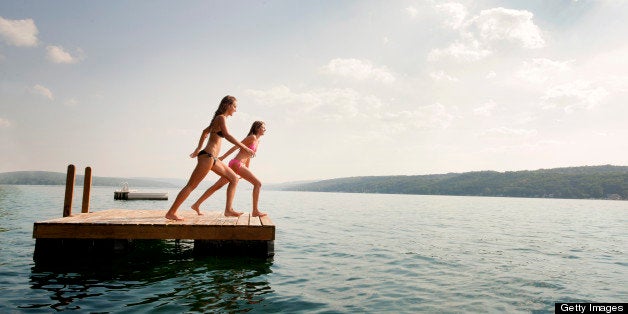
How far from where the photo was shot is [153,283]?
24.5ft

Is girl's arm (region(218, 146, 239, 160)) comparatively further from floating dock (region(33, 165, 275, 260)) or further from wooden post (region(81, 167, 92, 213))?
wooden post (region(81, 167, 92, 213))

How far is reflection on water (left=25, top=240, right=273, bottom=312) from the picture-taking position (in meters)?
6.09

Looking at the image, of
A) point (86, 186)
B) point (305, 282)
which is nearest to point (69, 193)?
point (86, 186)

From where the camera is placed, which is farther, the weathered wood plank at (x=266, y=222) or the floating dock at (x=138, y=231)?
the weathered wood plank at (x=266, y=222)

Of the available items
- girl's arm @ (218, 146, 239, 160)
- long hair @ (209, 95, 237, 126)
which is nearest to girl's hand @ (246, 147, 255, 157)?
girl's arm @ (218, 146, 239, 160)

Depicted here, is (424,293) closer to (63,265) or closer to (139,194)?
(63,265)

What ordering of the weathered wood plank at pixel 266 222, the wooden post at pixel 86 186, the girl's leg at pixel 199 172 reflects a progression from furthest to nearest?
the wooden post at pixel 86 186 < the weathered wood plank at pixel 266 222 < the girl's leg at pixel 199 172

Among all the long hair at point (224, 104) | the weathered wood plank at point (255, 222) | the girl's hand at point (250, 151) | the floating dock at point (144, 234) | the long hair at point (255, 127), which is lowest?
the floating dock at point (144, 234)

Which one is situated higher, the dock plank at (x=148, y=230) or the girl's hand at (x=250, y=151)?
the girl's hand at (x=250, y=151)

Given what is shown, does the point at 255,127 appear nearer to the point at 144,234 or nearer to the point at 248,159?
the point at 248,159

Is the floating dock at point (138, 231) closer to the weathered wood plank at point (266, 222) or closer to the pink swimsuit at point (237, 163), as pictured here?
the weathered wood plank at point (266, 222)

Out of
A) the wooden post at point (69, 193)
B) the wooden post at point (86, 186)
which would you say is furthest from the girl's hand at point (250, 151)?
the wooden post at point (86, 186)

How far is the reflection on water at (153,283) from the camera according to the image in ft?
20.0

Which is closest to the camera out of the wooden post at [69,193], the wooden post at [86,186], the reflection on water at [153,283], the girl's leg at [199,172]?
the reflection on water at [153,283]
